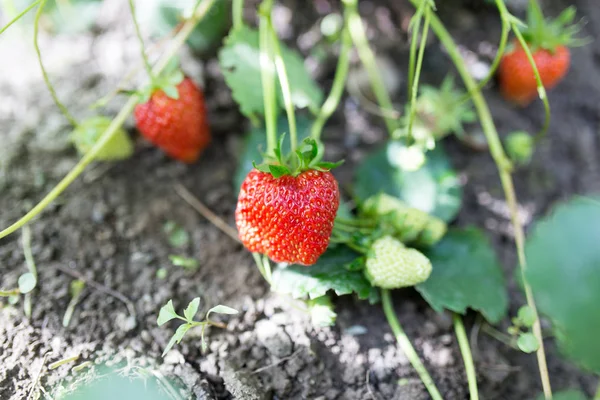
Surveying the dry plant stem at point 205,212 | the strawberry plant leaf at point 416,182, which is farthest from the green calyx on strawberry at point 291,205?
the strawberry plant leaf at point 416,182

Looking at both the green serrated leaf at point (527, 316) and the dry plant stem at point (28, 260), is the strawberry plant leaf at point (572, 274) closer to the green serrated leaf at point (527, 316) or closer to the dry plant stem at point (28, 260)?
the green serrated leaf at point (527, 316)

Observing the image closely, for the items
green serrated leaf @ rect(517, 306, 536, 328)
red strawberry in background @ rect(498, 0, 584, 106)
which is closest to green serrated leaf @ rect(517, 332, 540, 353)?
green serrated leaf @ rect(517, 306, 536, 328)

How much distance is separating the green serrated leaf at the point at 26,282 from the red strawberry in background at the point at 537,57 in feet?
4.39

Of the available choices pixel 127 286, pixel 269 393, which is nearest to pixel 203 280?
pixel 127 286

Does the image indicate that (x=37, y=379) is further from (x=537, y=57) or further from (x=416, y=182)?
(x=537, y=57)

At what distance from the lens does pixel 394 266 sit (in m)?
1.00

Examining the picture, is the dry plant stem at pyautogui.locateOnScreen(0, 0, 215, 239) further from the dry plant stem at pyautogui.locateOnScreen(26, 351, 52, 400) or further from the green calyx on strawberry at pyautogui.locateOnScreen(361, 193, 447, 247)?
the green calyx on strawberry at pyautogui.locateOnScreen(361, 193, 447, 247)

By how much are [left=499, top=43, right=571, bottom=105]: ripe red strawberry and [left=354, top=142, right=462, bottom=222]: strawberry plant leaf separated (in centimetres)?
35

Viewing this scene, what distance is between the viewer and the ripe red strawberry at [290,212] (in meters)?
0.92

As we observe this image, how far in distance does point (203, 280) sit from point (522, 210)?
2.88 ft

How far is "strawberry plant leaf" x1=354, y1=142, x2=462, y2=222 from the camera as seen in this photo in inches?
49.8

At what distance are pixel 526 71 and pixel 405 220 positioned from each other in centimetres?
64

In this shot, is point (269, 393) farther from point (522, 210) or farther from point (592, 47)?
point (592, 47)

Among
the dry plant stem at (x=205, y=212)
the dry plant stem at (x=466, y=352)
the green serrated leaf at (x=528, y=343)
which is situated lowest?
the dry plant stem at (x=466, y=352)
